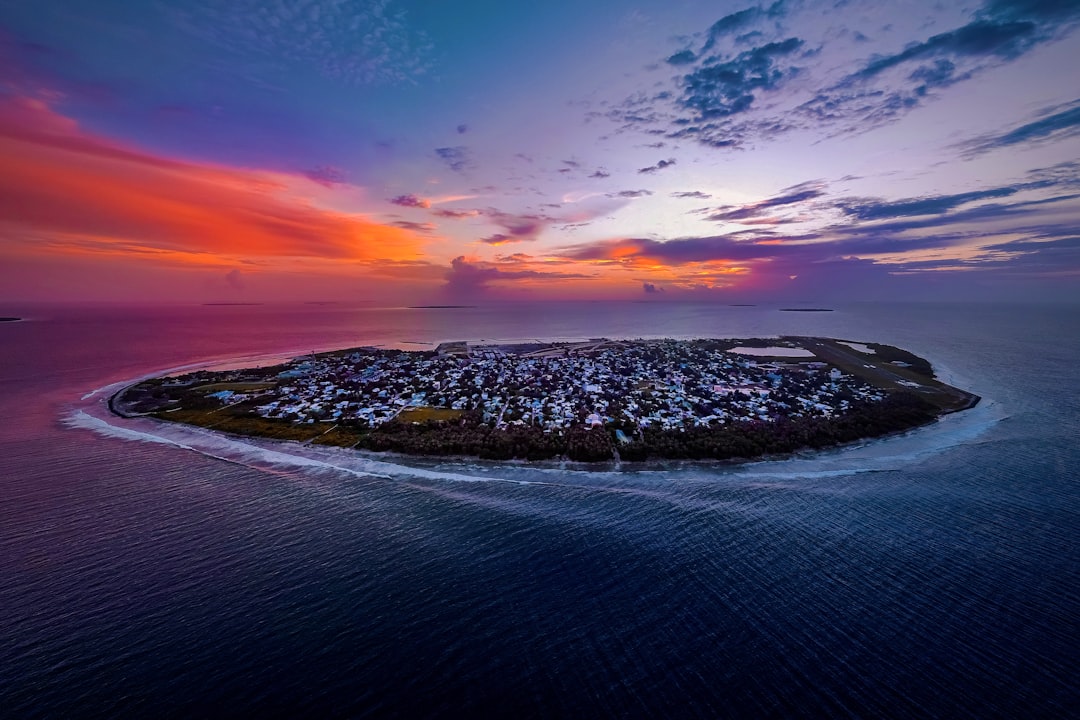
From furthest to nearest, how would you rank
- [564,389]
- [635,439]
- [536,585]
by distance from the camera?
1. [564,389]
2. [635,439]
3. [536,585]

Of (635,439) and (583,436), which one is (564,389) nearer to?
(583,436)

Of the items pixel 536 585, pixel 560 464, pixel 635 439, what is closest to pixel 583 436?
pixel 635 439

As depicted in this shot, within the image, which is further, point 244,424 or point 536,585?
point 244,424

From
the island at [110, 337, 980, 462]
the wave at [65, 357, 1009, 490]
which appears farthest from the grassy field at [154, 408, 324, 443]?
the wave at [65, 357, 1009, 490]

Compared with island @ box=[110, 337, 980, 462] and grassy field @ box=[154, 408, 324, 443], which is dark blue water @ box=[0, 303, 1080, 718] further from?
grassy field @ box=[154, 408, 324, 443]

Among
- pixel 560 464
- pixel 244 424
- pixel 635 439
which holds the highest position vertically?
pixel 635 439

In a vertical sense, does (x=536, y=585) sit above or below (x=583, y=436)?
below
